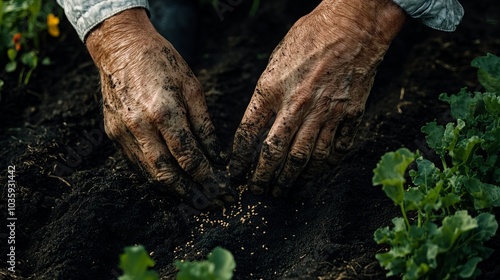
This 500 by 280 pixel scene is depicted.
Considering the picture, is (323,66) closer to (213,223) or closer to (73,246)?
(213,223)

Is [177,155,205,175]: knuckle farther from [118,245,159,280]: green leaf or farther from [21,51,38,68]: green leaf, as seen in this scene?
[21,51,38,68]: green leaf

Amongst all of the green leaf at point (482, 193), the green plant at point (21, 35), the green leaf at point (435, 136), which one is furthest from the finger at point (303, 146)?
the green plant at point (21, 35)

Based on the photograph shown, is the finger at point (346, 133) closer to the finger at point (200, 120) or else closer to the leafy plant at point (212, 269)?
the finger at point (200, 120)

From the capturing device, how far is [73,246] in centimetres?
244

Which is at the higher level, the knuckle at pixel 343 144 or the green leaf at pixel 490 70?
the knuckle at pixel 343 144

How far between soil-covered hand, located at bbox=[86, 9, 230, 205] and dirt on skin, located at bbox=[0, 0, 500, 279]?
19 cm

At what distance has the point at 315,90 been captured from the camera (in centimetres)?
243

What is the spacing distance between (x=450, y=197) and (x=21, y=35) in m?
2.41

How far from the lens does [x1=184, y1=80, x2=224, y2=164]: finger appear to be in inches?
98.1

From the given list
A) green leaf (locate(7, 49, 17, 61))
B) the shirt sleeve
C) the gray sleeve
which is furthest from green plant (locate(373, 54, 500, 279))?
green leaf (locate(7, 49, 17, 61))

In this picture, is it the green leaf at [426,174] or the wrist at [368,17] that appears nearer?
the green leaf at [426,174]

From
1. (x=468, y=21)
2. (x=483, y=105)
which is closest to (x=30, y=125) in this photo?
(x=483, y=105)

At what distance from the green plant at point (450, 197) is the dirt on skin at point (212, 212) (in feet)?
0.58

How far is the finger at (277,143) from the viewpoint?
2.40 m
